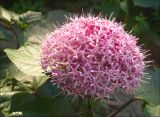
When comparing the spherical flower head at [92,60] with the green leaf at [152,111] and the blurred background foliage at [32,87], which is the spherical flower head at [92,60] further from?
the green leaf at [152,111]

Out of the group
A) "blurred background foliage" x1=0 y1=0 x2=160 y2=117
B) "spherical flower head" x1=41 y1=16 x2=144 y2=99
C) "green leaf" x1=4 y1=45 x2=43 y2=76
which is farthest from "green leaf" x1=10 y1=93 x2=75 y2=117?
"spherical flower head" x1=41 y1=16 x2=144 y2=99

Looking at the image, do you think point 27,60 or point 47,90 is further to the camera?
point 47,90

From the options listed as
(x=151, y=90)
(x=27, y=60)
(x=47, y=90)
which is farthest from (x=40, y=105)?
(x=151, y=90)

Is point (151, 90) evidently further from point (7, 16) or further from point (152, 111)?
point (7, 16)

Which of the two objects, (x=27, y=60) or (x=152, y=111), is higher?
(x=27, y=60)

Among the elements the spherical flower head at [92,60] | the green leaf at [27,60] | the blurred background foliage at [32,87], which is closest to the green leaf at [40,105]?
the blurred background foliage at [32,87]

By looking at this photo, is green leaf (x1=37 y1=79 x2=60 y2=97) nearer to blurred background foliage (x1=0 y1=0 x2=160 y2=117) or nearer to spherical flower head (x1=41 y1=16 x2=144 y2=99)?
blurred background foliage (x1=0 y1=0 x2=160 y2=117)
